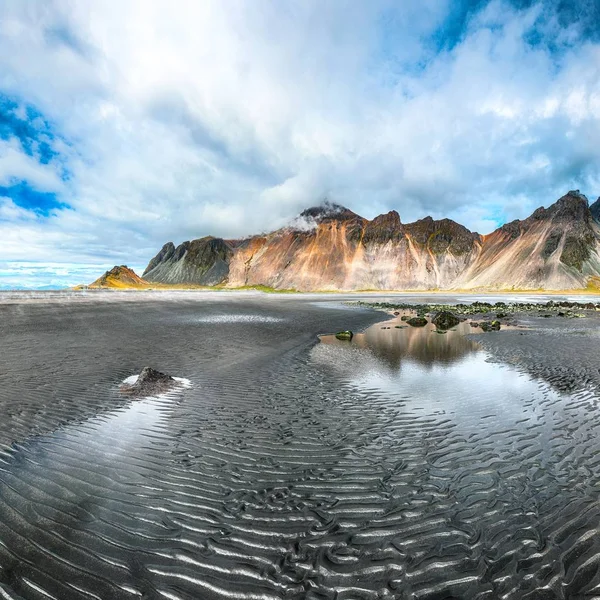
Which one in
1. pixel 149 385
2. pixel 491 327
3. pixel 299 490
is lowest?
pixel 299 490

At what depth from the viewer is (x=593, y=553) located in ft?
18.7

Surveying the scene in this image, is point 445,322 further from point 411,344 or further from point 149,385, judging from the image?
point 149,385

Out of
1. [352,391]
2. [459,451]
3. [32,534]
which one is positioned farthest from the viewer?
[352,391]

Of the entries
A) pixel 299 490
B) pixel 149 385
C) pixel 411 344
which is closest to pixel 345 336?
pixel 411 344

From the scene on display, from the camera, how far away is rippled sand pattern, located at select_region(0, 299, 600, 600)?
5.20m

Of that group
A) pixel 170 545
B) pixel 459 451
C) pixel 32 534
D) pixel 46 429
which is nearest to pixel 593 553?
pixel 459 451

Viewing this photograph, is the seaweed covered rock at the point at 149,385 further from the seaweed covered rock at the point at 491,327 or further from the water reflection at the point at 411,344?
the seaweed covered rock at the point at 491,327

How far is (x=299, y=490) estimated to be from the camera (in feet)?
25.0

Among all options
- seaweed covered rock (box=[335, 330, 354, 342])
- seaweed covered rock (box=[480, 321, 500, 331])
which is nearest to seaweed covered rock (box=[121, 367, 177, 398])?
seaweed covered rock (box=[335, 330, 354, 342])

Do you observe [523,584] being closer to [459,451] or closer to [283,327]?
[459,451]

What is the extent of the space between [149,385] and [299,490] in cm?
999

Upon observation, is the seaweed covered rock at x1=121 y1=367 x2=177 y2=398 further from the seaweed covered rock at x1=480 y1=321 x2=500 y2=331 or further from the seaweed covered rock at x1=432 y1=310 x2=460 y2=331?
the seaweed covered rock at x1=480 y1=321 x2=500 y2=331

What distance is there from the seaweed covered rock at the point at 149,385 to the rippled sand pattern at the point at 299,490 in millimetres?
714

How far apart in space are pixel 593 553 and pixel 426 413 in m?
6.80
